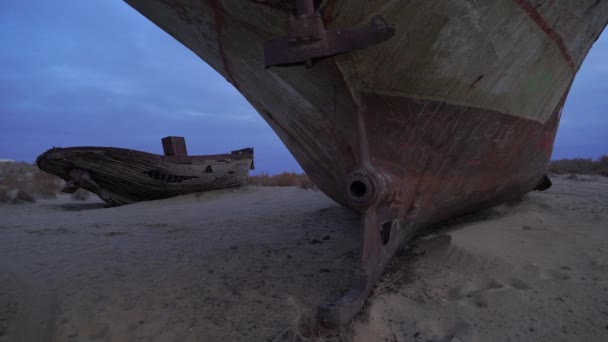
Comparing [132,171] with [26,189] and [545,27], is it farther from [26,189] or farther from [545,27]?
[545,27]

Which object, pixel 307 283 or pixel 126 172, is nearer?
pixel 307 283

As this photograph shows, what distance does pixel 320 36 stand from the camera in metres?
1.57

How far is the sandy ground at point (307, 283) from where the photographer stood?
1483 mm

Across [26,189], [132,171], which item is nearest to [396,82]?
[132,171]

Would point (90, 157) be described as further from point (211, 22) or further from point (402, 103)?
point (402, 103)

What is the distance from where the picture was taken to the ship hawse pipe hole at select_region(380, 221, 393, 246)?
1839mm

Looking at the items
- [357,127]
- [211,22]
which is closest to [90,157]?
[211,22]

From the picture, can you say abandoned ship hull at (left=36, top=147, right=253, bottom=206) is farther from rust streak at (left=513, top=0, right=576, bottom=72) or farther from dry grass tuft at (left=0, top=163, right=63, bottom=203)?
rust streak at (left=513, top=0, right=576, bottom=72)

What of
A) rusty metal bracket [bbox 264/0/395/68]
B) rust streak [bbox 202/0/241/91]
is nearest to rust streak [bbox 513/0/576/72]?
rusty metal bracket [bbox 264/0/395/68]

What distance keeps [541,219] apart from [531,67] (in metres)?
1.34

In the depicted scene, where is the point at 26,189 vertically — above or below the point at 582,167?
below

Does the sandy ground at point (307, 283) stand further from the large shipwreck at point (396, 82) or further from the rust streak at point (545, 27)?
the rust streak at point (545, 27)

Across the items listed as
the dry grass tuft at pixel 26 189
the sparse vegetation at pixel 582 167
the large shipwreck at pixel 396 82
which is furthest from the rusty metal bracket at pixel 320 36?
the sparse vegetation at pixel 582 167

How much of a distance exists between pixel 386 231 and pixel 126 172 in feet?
19.3
